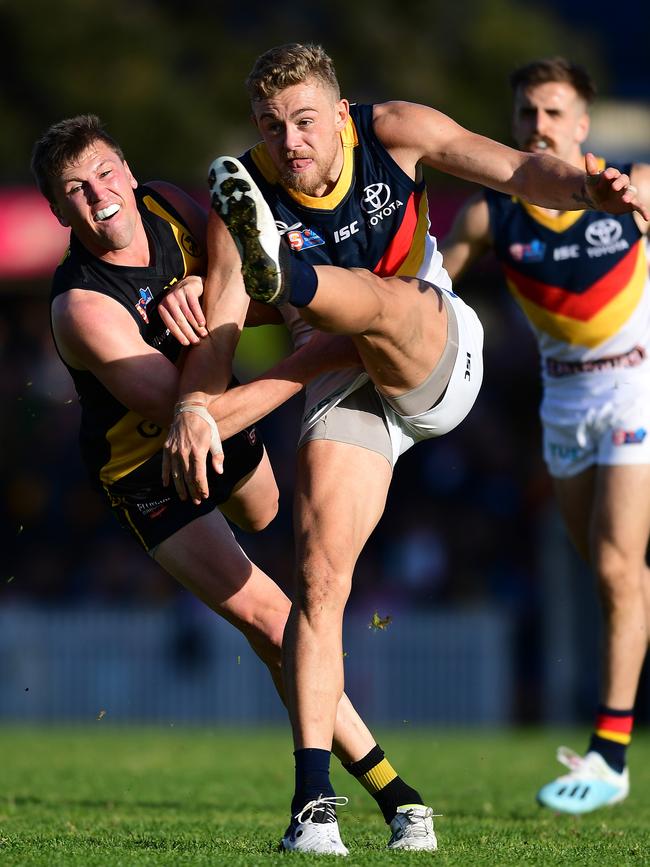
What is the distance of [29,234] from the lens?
1445cm

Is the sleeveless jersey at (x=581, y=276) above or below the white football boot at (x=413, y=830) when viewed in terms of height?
above

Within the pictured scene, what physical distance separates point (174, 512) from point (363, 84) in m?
21.3

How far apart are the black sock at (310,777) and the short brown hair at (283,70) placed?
2212mm

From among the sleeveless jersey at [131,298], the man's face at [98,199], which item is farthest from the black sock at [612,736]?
the man's face at [98,199]

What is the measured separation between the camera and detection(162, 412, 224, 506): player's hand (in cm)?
479

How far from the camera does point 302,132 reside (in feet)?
16.6

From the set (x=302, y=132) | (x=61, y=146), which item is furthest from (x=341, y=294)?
(x=61, y=146)

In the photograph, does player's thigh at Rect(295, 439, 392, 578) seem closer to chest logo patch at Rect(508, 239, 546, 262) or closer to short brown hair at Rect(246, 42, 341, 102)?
short brown hair at Rect(246, 42, 341, 102)

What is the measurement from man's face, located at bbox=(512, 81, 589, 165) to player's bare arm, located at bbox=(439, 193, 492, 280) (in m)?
0.38

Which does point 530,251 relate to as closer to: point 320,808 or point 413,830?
point 413,830

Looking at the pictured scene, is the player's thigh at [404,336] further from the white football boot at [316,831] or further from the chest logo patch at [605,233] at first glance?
the chest logo patch at [605,233]

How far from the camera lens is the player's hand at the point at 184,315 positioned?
16.5ft

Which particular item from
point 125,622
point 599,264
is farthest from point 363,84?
point 599,264

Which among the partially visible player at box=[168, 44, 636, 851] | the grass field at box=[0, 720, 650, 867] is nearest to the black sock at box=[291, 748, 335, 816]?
the partially visible player at box=[168, 44, 636, 851]
